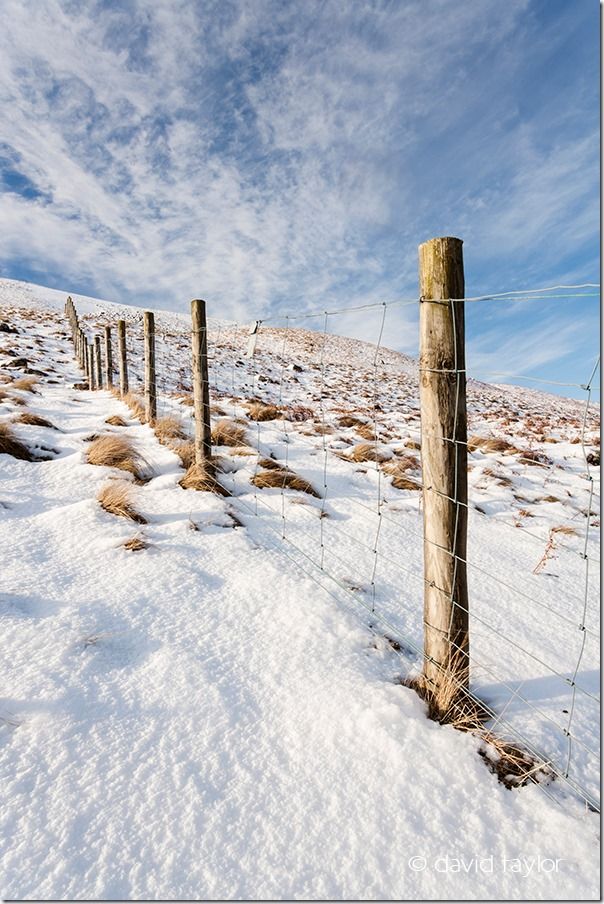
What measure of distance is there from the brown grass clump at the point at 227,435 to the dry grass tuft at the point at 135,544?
8.73ft

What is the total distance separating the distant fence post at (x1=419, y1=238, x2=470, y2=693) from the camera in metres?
1.81

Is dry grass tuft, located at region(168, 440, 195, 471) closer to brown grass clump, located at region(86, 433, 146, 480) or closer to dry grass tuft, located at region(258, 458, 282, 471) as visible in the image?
brown grass clump, located at region(86, 433, 146, 480)

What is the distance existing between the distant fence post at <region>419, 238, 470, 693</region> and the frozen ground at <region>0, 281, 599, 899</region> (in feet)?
0.76

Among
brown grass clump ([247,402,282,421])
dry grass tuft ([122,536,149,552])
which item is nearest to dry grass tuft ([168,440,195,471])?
dry grass tuft ([122,536,149,552])

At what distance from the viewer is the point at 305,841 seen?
1348 mm

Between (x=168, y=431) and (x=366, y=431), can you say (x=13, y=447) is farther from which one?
(x=366, y=431)

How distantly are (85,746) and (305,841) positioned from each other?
0.81 m

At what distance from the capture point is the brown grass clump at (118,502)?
3.29m

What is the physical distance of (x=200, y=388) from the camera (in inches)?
175

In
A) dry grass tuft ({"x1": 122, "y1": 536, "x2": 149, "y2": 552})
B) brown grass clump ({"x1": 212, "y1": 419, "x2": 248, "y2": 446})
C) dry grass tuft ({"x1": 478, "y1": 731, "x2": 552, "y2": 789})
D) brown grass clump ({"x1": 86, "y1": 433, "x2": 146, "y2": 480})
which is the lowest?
dry grass tuft ({"x1": 478, "y1": 731, "x2": 552, "y2": 789})

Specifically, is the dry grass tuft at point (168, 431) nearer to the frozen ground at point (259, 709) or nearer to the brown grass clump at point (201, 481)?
the brown grass clump at point (201, 481)

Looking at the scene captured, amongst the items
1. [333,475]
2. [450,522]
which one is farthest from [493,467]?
[450,522]

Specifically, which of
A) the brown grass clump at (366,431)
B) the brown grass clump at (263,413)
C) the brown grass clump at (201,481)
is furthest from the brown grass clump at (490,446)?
the brown grass clump at (201,481)

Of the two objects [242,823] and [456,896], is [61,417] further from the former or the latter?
[456,896]
